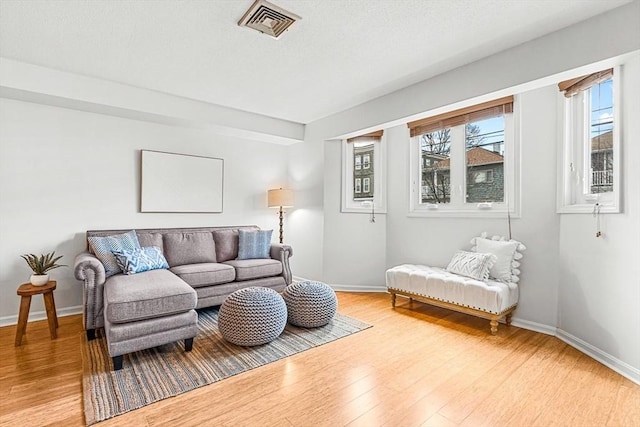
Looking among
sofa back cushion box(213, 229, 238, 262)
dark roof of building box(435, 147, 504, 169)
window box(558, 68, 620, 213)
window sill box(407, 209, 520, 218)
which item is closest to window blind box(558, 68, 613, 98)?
window box(558, 68, 620, 213)

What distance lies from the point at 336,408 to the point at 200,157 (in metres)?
3.52

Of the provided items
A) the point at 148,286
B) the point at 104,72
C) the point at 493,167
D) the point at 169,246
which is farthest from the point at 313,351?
the point at 104,72

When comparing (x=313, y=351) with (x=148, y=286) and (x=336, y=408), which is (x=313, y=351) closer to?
(x=336, y=408)

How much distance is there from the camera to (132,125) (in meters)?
3.77

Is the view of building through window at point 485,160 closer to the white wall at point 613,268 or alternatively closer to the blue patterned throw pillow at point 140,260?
the white wall at point 613,268

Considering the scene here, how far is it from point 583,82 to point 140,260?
4.29 metres

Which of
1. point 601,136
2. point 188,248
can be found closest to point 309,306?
point 188,248

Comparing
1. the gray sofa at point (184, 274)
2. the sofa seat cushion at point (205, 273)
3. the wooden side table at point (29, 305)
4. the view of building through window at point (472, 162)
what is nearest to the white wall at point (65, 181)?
the gray sofa at point (184, 274)

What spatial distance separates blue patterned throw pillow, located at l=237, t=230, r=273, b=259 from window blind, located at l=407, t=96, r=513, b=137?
2420 mm

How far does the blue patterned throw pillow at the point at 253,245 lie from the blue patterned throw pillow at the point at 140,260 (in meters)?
0.91

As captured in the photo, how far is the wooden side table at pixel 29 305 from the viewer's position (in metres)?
2.64

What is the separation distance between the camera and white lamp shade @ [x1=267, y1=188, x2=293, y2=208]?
15.1ft

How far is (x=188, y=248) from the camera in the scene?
12.5 ft

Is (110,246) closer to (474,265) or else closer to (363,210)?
(363,210)
